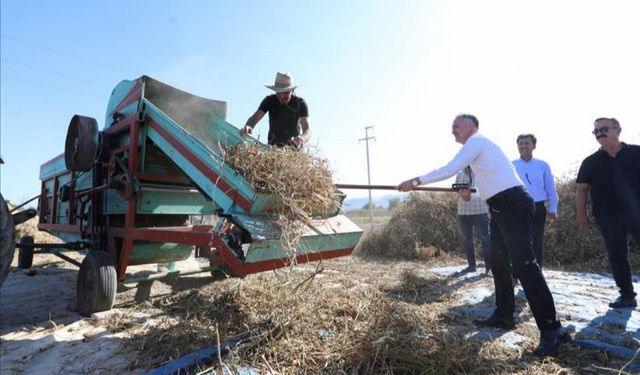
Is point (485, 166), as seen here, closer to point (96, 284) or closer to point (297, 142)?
point (297, 142)

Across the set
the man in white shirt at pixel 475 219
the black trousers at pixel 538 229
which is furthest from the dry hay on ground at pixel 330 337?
the man in white shirt at pixel 475 219

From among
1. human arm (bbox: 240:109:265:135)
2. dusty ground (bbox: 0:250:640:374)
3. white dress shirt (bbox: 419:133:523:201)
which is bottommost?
dusty ground (bbox: 0:250:640:374)

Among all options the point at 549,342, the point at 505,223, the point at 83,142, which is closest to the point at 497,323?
the point at 549,342

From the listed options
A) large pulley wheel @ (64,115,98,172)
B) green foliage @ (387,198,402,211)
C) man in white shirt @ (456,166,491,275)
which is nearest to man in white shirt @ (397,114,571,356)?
man in white shirt @ (456,166,491,275)

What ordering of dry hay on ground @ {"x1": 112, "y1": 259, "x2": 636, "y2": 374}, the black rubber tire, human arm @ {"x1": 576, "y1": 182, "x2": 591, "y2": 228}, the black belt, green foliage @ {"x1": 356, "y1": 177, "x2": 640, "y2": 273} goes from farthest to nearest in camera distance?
green foliage @ {"x1": 356, "y1": 177, "x2": 640, "y2": 273}
human arm @ {"x1": 576, "y1": 182, "x2": 591, "y2": 228}
the black belt
the black rubber tire
dry hay on ground @ {"x1": 112, "y1": 259, "x2": 636, "y2": 374}

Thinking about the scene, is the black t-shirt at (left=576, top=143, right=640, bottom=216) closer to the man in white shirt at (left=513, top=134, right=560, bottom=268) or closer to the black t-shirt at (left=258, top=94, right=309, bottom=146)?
the man in white shirt at (left=513, top=134, right=560, bottom=268)

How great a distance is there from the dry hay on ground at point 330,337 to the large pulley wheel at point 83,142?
172 centimetres

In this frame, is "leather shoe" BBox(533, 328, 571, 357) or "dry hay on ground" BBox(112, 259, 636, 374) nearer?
"dry hay on ground" BBox(112, 259, 636, 374)

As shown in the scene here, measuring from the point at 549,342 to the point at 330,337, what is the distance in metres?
1.60

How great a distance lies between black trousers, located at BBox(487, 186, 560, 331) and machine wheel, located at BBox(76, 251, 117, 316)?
373 centimetres

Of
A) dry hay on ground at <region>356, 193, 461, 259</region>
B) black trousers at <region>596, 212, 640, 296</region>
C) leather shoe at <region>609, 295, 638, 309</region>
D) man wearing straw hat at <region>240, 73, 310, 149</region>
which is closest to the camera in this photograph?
leather shoe at <region>609, 295, 638, 309</region>

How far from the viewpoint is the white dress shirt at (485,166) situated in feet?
9.97

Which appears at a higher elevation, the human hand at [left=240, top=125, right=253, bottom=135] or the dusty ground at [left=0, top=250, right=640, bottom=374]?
the human hand at [left=240, top=125, right=253, bottom=135]

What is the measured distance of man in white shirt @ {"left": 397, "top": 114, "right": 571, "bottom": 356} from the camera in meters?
2.69
